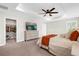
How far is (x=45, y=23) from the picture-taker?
2660mm

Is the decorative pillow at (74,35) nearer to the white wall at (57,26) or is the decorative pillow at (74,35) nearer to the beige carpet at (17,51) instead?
the white wall at (57,26)

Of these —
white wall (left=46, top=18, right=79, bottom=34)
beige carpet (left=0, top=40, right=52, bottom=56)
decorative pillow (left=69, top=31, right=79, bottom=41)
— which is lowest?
beige carpet (left=0, top=40, right=52, bottom=56)

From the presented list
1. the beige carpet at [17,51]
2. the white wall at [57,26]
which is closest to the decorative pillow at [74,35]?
the white wall at [57,26]

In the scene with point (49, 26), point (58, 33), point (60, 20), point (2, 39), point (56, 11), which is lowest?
point (2, 39)

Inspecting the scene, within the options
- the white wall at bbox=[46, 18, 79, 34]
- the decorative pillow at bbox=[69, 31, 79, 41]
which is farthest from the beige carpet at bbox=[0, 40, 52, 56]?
the decorative pillow at bbox=[69, 31, 79, 41]

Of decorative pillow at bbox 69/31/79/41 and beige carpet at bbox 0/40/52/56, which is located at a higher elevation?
decorative pillow at bbox 69/31/79/41

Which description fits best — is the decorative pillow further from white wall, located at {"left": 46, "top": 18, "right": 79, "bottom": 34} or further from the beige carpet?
the beige carpet

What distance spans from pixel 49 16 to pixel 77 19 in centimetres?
76

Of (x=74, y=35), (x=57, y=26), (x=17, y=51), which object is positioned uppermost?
(x=57, y=26)

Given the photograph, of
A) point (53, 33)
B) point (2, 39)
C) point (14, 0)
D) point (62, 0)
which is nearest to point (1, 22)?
point (2, 39)

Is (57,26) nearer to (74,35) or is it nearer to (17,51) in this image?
(74,35)

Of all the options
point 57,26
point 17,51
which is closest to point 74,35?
point 57,26

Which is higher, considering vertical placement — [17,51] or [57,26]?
[57,26]

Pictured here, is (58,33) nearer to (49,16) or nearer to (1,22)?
(49,16)
